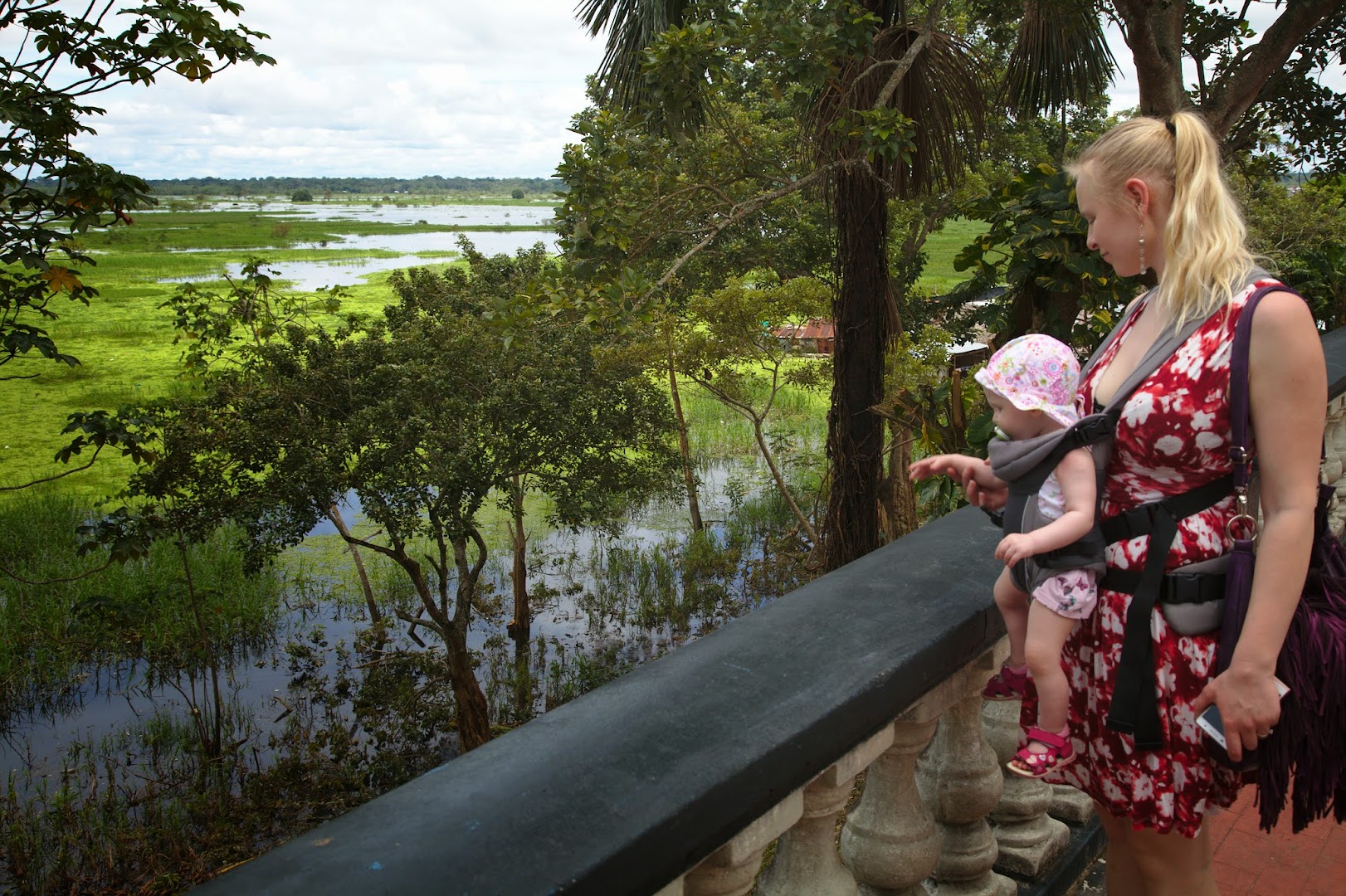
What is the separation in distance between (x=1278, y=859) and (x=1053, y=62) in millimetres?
7356

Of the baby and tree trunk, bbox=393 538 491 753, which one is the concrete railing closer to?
the baby

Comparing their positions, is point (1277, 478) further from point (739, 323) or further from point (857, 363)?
point (739, 323)

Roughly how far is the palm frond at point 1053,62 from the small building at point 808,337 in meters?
3.79

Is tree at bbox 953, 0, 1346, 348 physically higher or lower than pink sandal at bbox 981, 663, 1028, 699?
higher

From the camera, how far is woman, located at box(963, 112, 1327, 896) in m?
1.21

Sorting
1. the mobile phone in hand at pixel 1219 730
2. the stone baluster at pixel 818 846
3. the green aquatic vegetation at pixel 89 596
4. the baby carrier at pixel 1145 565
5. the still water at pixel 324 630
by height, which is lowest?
the still water at pixel 324 630

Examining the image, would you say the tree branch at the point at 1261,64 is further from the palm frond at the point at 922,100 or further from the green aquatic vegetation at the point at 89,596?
the green aquatic vegetation at the point at 89,596

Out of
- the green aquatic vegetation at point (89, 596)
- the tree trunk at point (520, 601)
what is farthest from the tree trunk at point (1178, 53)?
the green aquatic vegetation at point (89, 596)

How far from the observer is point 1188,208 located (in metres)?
1.30

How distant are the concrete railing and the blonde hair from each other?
1.71 ft

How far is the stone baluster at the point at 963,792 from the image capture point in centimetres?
169

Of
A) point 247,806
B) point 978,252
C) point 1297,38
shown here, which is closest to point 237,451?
point 247,806

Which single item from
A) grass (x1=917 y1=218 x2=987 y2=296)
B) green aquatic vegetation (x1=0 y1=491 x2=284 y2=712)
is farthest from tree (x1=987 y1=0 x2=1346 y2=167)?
grass (x1=917 y1=218 x2=987 y2=296)

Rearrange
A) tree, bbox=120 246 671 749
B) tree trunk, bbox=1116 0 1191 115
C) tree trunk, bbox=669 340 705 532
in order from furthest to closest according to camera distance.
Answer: tree trunk, bbox=669 340 705 532, tree, bbox=120 246 671 749, tree trunk, bbox=1116 0 1191 115
